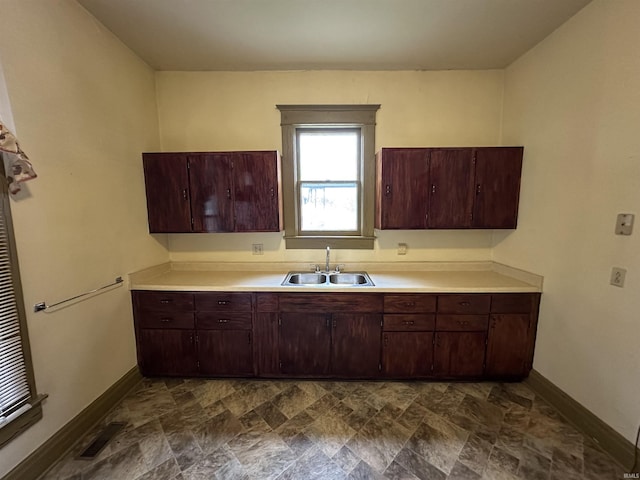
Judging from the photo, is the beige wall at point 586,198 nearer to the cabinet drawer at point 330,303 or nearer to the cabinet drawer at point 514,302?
the cabinet drawer at point 514,302

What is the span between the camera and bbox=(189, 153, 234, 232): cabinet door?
95.3 inches

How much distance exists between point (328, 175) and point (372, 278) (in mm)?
1194

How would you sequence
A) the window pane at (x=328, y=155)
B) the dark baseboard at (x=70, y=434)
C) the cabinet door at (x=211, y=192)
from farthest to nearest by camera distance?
the window pane at (x=328, y=155) < the cabinet door at (x=211, y=192) < the dark baseboard at (x=70, y=434)

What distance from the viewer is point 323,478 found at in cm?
151

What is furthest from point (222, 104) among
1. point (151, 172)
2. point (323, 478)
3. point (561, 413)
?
point (561, 413)

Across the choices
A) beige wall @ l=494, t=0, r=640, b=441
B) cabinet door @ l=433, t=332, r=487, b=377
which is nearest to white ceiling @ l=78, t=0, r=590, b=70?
beige wall @ l=494, t=0, r=640, b=441

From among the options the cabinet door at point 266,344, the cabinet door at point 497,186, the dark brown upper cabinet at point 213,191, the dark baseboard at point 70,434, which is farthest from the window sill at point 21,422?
the cabinet door at point 497,186

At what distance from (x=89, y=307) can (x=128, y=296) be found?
0.38 m

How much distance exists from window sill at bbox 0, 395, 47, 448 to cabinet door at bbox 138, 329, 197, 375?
0.78 meters

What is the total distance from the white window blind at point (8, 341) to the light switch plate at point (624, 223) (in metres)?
3.62

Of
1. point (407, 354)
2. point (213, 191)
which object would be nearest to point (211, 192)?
point (213, 191)

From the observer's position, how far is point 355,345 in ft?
7.57

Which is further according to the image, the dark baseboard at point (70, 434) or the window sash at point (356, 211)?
the window sash at point (356, 211)

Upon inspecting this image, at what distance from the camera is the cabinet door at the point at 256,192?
2.42 metres
